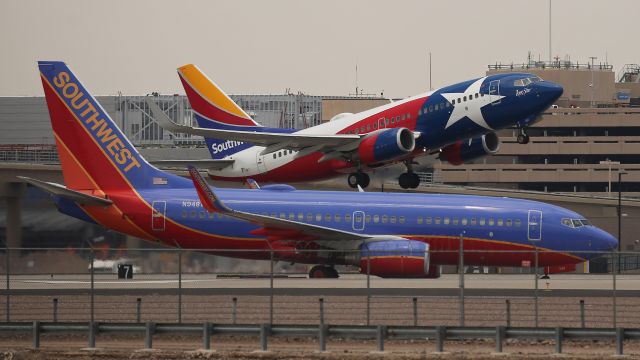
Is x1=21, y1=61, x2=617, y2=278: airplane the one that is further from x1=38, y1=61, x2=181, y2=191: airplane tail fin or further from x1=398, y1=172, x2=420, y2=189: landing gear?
x1=398, y1=172, x2=420, y2=189: landing gear

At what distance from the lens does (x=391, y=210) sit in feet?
171

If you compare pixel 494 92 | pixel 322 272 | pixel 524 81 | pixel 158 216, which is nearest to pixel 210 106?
pixel 494 92

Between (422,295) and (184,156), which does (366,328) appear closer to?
(422,295)

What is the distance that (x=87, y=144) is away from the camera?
5619 centimetres

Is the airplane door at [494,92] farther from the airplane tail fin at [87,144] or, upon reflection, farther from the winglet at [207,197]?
the winglet at [207,197]

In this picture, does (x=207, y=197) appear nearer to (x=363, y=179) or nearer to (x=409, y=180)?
(x=363, y=179)

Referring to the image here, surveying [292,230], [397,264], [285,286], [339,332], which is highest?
[292,230]

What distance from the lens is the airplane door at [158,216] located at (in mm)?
52000

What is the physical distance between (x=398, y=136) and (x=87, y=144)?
12.6 meters

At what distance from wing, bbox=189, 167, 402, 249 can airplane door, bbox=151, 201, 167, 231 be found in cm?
202

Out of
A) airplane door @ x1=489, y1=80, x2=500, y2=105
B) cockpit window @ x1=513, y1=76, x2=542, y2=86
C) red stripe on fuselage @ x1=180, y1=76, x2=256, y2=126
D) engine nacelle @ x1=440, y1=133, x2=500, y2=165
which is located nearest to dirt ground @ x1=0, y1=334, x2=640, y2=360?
airplane door @ x1=489, y1=80, x2=500, y2=105

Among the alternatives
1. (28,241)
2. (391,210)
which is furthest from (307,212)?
(28,241)

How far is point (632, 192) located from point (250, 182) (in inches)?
3806

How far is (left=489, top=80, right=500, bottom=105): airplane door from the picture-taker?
2293 inches
